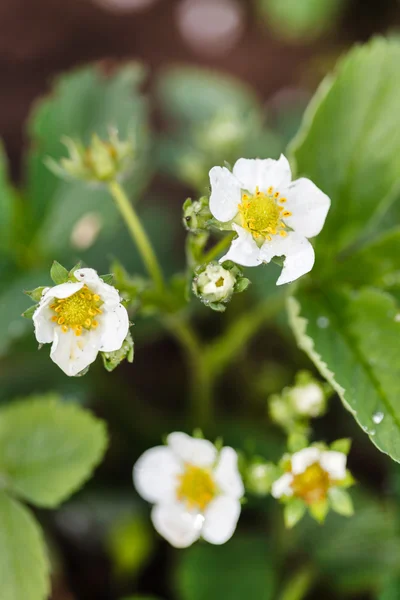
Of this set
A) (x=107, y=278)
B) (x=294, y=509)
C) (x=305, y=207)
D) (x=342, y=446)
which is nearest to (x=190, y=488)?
(x=294, y=509)

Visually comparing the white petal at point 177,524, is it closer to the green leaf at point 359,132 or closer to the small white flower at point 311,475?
the small white flower at point 311,475

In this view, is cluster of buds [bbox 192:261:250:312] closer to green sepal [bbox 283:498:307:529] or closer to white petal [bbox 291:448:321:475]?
white petal [bbox 291:448:321:475]

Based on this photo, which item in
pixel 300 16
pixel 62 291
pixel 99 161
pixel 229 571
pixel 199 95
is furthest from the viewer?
pixel 300 16

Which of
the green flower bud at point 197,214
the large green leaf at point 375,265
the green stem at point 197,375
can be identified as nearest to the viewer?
the green flower bud at point 197,214

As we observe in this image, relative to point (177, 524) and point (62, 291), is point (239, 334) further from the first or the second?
point (62, 291)

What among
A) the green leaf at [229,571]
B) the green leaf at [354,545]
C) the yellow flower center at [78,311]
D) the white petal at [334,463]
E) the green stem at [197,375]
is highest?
the yellow flower center at [78,311]

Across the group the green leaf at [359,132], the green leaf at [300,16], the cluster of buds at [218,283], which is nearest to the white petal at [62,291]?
the cluster of buds at [218,283]

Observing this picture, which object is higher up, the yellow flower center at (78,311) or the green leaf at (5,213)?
the yellow flower center at (78,311)

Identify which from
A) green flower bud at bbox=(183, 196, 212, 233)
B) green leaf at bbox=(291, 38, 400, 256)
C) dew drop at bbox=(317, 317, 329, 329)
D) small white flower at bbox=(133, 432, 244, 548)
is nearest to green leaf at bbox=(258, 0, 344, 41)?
green leaf at bbox=(291, 38, 400, 256)

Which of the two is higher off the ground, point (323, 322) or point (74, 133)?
point (74, 133)
